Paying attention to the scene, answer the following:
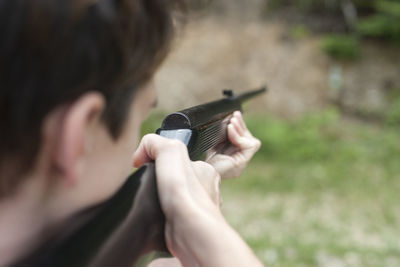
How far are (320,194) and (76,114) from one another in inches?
127

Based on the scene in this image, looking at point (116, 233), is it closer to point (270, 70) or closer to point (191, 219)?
point (191, 219)

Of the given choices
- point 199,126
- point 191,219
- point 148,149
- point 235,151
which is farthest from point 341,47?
point 191,219

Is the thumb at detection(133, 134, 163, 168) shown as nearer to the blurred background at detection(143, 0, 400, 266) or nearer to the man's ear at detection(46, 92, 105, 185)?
the man's ear at detection(46, 92, 105, 185)

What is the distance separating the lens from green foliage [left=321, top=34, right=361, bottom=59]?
18.1ft

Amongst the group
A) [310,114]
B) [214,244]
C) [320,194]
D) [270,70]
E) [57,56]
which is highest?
[270,70]

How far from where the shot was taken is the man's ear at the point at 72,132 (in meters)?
0.47

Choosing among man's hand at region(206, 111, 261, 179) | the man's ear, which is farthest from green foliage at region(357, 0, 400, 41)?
the man's ear

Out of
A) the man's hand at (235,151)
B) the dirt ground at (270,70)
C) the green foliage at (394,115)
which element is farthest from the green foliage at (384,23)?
the man's hand at (235,151)

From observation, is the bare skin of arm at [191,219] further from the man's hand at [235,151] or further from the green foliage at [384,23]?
the green foliage at [384,23]

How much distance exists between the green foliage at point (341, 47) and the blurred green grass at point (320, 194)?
0.89 metres

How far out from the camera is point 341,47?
217 inches

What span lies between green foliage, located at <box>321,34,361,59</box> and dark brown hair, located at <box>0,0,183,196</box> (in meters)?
5.40

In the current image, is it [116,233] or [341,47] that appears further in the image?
[341,47]

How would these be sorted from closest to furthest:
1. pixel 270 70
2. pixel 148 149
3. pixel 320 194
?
1. pixel 148 149
2. pixel 320 194
3. pixel 270 70
